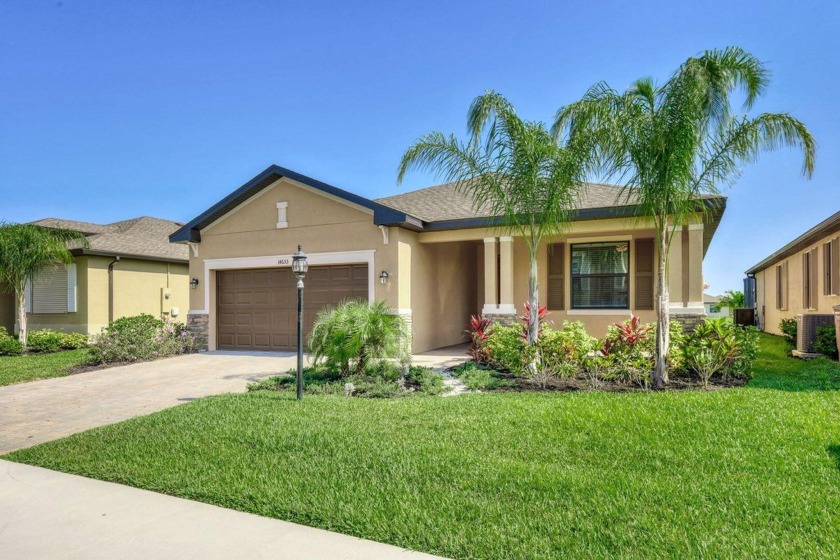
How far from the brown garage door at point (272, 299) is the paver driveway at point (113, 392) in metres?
1.19

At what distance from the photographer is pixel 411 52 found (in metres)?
11.9

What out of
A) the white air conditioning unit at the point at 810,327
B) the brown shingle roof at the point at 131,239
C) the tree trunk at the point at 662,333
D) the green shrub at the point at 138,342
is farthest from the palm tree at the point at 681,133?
the brown shingle roof at the point at 131,239

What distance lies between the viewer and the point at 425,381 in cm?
798

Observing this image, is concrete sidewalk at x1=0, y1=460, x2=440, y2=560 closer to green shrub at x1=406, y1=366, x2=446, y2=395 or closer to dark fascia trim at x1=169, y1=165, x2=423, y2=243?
green shrub at x1=406, y1=366, x2=446, y2=395

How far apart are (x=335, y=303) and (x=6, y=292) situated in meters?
12.3

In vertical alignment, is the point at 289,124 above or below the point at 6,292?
above

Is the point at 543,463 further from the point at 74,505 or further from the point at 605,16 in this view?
the point at 605,16

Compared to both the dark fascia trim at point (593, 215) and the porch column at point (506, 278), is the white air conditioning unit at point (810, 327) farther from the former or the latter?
the porch column at point (506, 278)

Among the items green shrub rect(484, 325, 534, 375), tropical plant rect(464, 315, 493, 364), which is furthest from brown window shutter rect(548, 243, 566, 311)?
green shrub rect(484, 325, 534, 375)

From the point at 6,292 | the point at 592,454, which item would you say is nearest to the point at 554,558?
the point at 592,454

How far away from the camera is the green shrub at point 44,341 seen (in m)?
14.2

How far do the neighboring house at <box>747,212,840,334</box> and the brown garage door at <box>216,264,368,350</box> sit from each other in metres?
11.3

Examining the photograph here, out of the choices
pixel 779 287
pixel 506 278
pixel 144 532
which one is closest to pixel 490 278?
pixel 506 278

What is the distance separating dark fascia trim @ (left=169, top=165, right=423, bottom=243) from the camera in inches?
454
